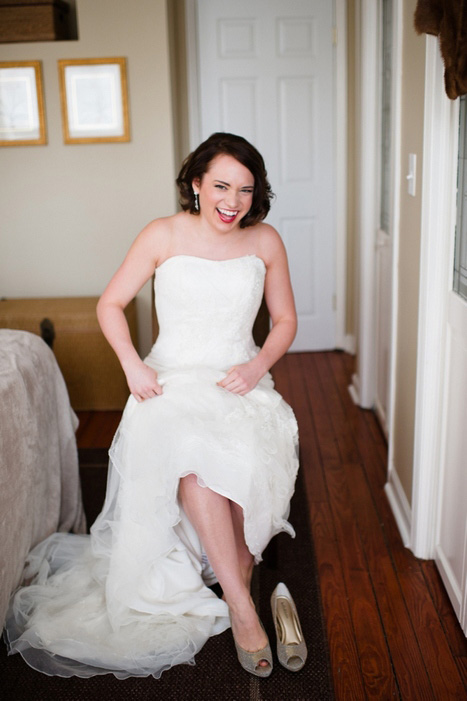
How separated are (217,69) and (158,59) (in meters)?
0.67

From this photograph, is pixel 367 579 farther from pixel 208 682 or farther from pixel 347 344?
pixel 347 344

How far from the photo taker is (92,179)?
399 cm

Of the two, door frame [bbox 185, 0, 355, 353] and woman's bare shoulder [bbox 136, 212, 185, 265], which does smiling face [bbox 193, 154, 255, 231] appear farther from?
door frame [bbox 185, 0, 355, 353]

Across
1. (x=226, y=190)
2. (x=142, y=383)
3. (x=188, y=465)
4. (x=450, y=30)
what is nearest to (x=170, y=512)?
(x=188, y=465)

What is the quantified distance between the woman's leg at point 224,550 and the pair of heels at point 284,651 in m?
0.03

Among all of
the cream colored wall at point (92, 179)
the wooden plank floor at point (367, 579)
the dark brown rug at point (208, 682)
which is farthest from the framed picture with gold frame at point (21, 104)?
the dark brown rug at point (208, 682)

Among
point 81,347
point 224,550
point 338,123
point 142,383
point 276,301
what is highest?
point 338,123

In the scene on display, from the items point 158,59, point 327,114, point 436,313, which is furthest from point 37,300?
point 436,313

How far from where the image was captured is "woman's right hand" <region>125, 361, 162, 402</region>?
2.18m

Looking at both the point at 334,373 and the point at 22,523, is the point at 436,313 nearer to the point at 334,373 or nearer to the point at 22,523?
the point at 22,523

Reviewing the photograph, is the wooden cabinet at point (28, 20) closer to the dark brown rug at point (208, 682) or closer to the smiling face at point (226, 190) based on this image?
the smiling face at point (226, 190)

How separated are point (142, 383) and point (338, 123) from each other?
284cm

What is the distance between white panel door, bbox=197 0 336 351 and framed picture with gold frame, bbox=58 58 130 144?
28.8 inches

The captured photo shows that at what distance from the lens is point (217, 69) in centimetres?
440
